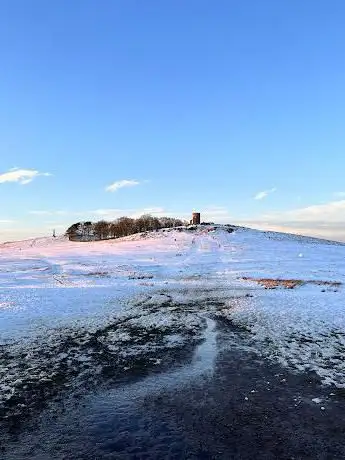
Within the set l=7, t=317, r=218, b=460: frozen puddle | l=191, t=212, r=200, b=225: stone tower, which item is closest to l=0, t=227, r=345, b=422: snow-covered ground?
l=7, t=317, r=218, b=460: frozen puddle

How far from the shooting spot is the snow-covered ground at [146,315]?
37.2 ft

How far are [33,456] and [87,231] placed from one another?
364ft

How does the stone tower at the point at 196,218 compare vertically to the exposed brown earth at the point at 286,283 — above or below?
above

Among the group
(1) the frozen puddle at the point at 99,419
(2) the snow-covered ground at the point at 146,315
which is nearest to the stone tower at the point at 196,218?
(2) the snow-covered ground at the point at 146,315

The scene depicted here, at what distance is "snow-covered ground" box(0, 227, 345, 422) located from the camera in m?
11.3

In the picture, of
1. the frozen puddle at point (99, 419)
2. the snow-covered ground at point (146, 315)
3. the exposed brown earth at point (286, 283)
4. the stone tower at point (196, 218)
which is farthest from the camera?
the stone tower at point (196, 218)

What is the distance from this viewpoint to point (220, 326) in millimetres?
15938

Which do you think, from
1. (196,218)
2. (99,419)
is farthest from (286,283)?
(196,218)

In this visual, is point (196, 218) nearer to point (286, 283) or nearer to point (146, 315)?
point (286, 283)

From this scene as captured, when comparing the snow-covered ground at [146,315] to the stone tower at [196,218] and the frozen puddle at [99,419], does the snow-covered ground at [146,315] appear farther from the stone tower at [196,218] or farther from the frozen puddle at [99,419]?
the stone tower at [196,218]

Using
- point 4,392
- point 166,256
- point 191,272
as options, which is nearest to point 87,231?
point 166,256

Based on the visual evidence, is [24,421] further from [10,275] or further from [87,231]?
[87,231]

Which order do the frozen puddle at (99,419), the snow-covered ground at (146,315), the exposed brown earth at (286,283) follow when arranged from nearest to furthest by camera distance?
the frozen puddle at (99,419)
the snow-covered ground at (146,315)
the exposed brown earth at (286,283)

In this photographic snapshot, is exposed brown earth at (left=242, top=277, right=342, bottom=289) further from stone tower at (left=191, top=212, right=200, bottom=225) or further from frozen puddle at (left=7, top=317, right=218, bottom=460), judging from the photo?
stone tower at (left=191, top=212, right=200, bottom=225)
